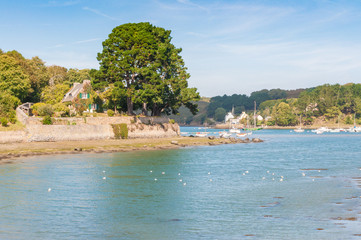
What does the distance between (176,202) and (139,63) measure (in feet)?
212

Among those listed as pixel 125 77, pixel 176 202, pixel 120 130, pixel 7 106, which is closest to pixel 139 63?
pixel 125 77

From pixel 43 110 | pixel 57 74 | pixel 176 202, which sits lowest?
pixel 176 202

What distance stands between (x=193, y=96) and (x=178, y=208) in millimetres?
72713

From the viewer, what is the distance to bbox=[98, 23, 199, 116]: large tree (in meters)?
87.9

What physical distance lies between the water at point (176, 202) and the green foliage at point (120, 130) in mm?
34300

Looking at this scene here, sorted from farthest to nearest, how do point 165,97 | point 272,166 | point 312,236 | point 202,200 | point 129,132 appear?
point 165,97
point 129,132
point 272,166
point 202,200
point 312,236

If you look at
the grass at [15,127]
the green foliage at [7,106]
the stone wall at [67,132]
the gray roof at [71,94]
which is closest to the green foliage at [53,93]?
the gray roof at [71,94]

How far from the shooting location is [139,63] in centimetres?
9106

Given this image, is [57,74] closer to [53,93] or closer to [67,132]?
[53,93]

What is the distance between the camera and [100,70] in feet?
294

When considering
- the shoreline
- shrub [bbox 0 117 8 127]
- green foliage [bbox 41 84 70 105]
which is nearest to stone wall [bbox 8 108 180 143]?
the shoreline

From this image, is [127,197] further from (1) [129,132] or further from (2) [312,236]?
(1) [129,132]

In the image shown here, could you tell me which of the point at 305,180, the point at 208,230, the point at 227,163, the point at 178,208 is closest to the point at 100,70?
the point at 227,163

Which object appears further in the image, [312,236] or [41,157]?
[41,157]
